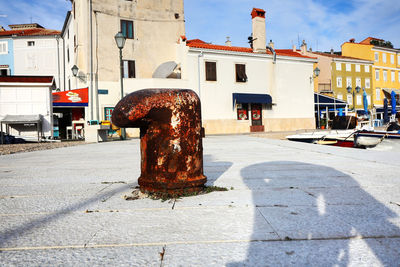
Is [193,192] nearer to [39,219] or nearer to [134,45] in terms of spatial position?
[39,219]

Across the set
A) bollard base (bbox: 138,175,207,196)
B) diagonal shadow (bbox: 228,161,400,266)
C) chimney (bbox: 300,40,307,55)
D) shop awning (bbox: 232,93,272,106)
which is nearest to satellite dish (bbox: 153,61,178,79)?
shop awning (bbox: 232,93,272,106)

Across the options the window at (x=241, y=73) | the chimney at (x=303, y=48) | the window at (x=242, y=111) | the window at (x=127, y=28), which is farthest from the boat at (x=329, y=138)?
the chimney at (x=303, y=48)

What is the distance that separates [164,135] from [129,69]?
19.9 metres

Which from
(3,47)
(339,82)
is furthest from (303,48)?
(3,47)

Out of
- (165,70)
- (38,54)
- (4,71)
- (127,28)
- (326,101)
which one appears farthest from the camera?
(4,71)

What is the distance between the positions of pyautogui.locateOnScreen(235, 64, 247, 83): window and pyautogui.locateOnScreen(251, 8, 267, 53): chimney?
219 cm

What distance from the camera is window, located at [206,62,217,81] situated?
21.4 meters

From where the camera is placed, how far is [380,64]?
4172cm

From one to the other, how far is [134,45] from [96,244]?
2162 cm

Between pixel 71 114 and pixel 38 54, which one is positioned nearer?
pixel 71 114

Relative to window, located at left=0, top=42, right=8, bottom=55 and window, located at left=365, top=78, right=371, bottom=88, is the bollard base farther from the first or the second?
window, located at left=365, top=78, right=371, bottom=88

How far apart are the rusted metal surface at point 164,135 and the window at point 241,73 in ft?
66.7

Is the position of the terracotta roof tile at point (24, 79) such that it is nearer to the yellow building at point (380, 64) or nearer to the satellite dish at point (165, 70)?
the satellite dish at point (165, 70)

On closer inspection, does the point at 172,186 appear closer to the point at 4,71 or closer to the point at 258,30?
the point at 258,30
